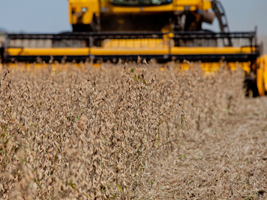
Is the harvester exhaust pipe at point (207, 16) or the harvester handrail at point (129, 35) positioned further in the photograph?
the harvester exhaust pipe at point (207, 16)

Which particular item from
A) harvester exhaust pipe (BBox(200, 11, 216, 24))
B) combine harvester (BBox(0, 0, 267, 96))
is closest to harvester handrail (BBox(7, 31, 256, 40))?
combine harvester (BBox(0, 0, 267, 96))

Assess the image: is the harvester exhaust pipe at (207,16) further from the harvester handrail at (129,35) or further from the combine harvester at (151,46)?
the harvester handrail at (129,35)

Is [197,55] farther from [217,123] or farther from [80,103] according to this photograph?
[80,103]

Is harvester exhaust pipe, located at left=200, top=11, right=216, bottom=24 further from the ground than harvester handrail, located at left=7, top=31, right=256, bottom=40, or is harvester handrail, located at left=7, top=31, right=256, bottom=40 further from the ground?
harvester exhaust pipe, located at left=200, top=11, right=216, bottom=24

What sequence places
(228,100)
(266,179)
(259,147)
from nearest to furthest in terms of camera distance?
(266,179), (259,147), (228,100)

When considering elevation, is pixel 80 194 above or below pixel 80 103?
below

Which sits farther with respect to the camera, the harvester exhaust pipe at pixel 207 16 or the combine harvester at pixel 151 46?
the harvester exhaust pipe at pixel 207 16

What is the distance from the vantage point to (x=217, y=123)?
5.43 meters

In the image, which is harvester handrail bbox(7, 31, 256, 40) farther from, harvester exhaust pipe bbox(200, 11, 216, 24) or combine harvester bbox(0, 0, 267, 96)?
harvester exhaust pipe bbox(200, 11, 216, 24)

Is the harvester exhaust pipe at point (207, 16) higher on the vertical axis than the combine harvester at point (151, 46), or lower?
higher

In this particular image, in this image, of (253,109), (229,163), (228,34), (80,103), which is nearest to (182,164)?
(229,163)

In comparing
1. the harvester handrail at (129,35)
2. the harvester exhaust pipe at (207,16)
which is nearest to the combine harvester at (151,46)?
the harvester handrail at (129,35)

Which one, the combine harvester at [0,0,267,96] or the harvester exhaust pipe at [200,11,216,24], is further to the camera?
the harvester exhaust pipe at [200,11,216,24]

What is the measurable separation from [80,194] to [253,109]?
5525 mm
